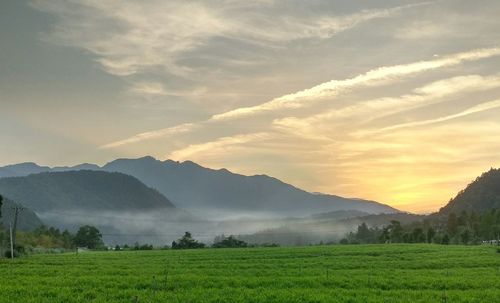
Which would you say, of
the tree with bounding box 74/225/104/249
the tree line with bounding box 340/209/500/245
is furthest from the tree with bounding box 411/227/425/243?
the tree with bounding box 74/225/104/249

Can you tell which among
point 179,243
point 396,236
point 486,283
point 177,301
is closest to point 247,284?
point 177,301

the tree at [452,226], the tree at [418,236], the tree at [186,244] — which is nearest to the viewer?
the tree at [418,236]

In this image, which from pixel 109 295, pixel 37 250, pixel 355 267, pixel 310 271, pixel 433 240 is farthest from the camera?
pixel 433 240

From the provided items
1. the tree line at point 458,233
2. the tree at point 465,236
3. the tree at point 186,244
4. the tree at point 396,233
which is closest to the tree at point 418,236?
the tree line at point 458,233

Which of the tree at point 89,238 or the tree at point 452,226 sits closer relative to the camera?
the tree at point 89,238

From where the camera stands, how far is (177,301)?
1099 inches

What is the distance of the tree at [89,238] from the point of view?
176500 millimetres

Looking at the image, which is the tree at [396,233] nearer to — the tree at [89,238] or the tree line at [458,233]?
the tree line at [458,233]

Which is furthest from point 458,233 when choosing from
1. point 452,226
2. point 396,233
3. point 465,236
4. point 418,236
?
point 396,233

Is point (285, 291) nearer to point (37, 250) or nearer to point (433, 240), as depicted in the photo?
point (37, 250)

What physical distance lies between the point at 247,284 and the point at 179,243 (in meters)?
147

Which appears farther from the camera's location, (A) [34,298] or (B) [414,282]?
(B) [414,282]

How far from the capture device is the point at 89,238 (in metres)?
177

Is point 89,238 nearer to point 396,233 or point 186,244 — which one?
point 186,244
